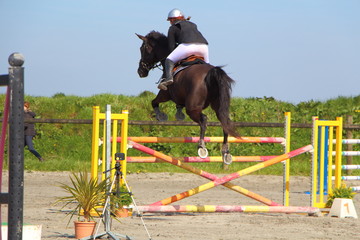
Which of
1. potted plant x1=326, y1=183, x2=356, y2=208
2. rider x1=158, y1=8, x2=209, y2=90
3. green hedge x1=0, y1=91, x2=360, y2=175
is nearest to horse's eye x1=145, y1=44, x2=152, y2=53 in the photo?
rider x1=158, y1=8, x2=209, y2=90

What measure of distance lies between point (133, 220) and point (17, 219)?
4.17 meters

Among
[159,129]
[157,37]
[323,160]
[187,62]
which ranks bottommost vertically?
[323,160]

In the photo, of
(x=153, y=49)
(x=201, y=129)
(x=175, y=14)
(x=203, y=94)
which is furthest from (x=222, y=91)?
(x=153, y=49)

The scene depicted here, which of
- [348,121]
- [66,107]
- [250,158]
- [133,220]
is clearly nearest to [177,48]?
[250,158]

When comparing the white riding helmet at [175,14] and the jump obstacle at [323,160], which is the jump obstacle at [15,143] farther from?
the jump obstacle at [323,160]

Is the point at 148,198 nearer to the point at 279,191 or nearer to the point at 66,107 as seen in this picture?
the point at 279,191

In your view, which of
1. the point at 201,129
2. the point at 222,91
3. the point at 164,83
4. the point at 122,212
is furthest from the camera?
the point at 164,83

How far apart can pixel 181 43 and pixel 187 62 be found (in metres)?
0.25

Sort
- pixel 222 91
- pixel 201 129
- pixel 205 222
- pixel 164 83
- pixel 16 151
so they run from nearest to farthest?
pixel 16 151 → pixel 222 91 → pixel 205 222 → pixel 201 129 → pixel 164 83

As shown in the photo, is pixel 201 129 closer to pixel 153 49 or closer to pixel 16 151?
pixel 153 49

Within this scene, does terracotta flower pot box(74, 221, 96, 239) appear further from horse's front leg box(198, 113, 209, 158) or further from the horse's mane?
the horse's mane

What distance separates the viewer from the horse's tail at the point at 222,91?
6.42 metres

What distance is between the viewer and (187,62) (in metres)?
7.04

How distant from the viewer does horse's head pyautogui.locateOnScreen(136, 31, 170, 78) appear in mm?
7660
